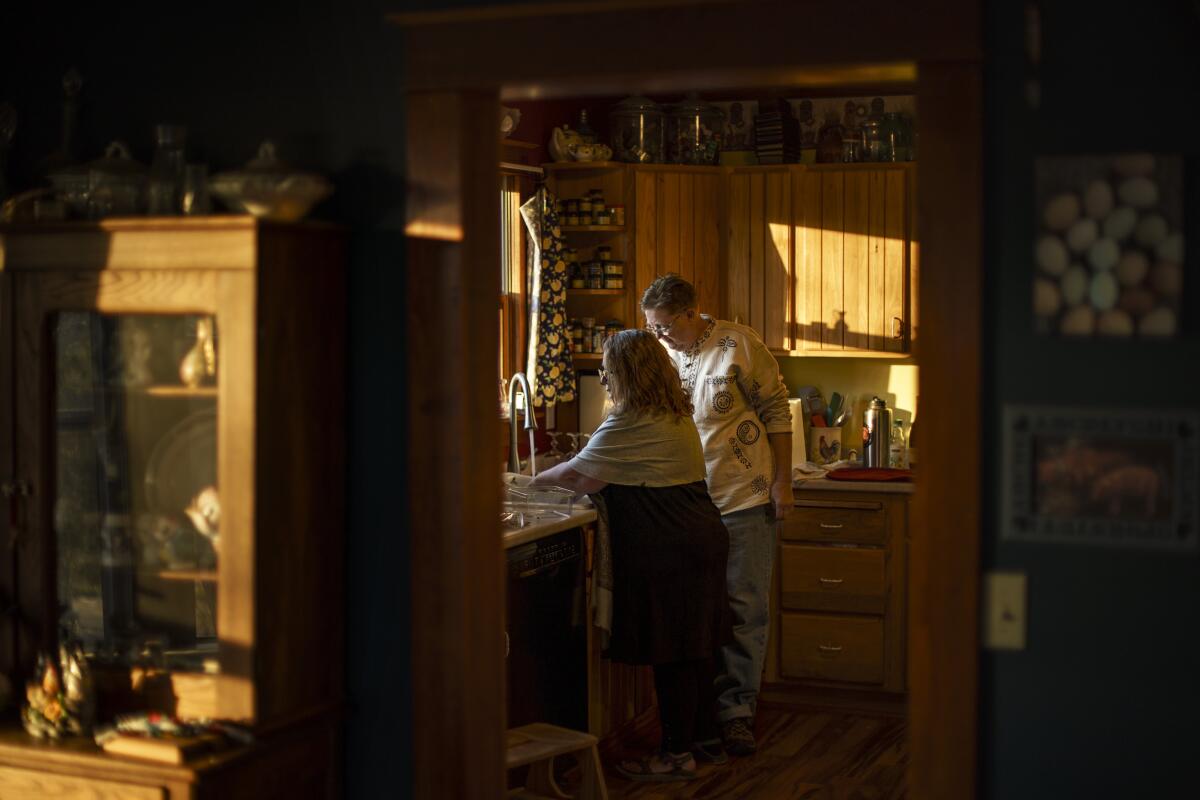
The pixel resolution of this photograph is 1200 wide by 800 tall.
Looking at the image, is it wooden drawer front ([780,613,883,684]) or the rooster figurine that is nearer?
wooden drawer front ([780,613,883,684])

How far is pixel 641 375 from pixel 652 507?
42 centimetres

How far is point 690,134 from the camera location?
6.11 m

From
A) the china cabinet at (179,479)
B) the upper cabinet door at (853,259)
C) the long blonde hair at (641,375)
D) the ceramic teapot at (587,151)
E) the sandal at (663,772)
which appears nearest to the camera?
the china cabinet at (179,479)

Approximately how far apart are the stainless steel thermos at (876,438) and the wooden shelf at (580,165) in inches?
57.7

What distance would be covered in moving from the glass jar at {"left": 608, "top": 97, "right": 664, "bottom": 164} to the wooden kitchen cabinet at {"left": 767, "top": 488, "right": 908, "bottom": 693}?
1542mm

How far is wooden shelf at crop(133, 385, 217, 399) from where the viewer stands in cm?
281

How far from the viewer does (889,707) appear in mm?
Result: 5605

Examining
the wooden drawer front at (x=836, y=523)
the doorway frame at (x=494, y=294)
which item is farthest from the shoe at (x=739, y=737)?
the doorway frame at (x=494, y=294)

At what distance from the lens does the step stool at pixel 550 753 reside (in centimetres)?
397

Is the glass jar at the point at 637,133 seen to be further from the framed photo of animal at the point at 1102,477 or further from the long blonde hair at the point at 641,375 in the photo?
the framed photo of animal at the point at 1102,477

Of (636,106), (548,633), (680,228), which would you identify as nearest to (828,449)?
(680,228)

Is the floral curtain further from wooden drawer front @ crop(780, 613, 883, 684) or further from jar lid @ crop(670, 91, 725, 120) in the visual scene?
wooden drawer front @ crop(780, 613, 883, 684)

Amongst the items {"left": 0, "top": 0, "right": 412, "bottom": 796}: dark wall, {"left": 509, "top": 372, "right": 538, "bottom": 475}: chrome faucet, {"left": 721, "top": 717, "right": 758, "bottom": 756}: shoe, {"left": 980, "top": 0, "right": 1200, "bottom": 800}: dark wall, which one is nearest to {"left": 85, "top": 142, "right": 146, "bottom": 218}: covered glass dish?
{"left": 0, "top": 0, "right": 412, "bottom": 796}: dark wall

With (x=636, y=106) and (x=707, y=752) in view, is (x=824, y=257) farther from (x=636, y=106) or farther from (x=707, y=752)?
(x=707, y=752)
